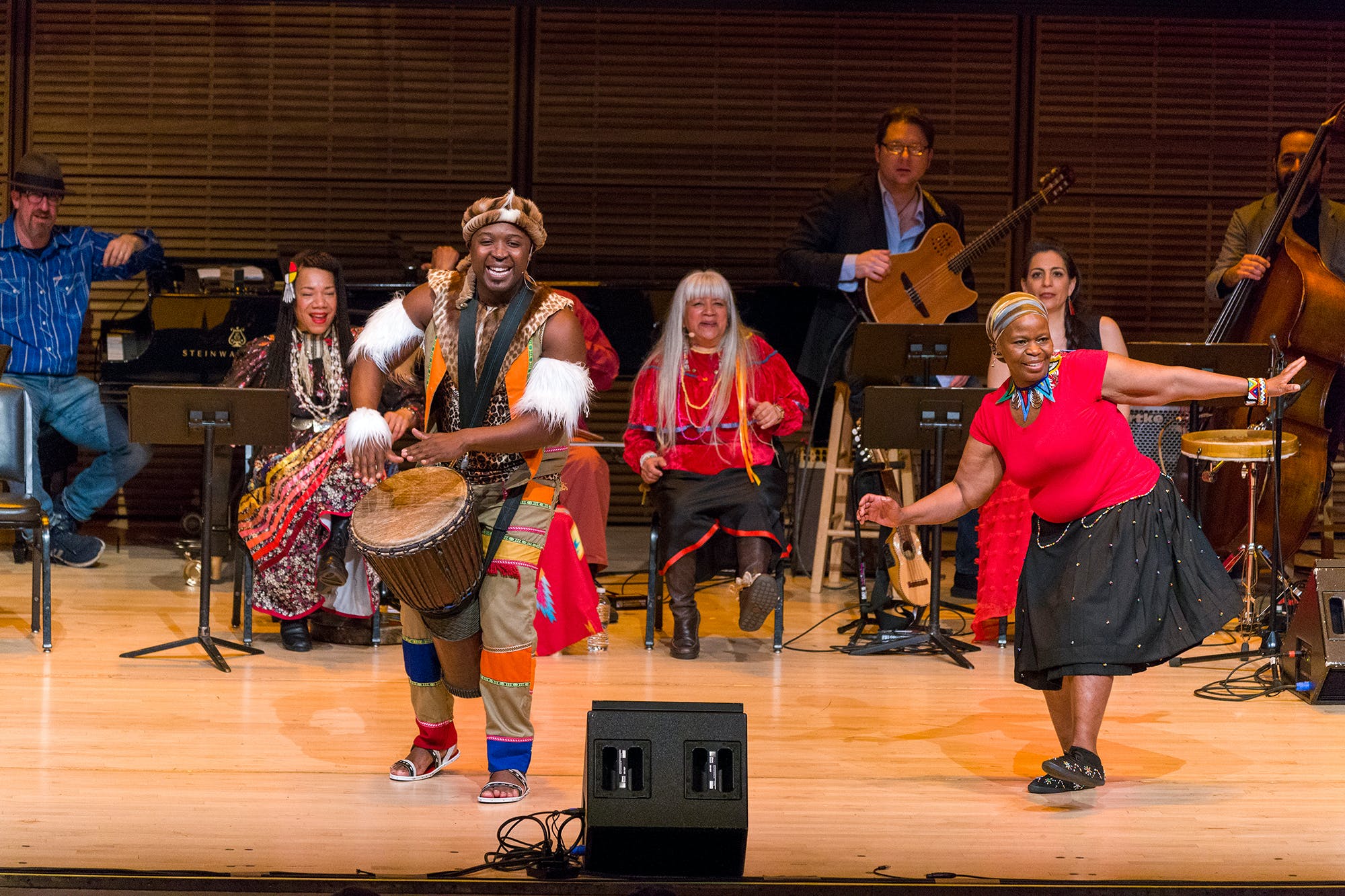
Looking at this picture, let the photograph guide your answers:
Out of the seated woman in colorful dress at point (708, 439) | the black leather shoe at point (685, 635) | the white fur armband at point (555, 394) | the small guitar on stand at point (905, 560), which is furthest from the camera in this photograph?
the small guitar on stand at point (905, 560)

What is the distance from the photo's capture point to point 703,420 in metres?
5.82

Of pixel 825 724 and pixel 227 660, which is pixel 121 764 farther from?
pixel 825 724

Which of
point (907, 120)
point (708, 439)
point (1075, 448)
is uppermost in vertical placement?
point (907, 120)

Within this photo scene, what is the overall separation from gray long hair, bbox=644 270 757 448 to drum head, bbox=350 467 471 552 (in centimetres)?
199

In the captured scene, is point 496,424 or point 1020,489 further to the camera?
point 1020,489

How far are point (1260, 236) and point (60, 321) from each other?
5778 millimetres

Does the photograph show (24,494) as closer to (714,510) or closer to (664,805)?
(714,510)

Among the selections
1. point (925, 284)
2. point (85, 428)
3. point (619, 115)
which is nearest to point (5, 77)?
point (85, 428)

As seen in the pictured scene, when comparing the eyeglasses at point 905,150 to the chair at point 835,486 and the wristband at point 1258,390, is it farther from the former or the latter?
the wristband at point 1258,390

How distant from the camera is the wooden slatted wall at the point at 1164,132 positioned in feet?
28.1

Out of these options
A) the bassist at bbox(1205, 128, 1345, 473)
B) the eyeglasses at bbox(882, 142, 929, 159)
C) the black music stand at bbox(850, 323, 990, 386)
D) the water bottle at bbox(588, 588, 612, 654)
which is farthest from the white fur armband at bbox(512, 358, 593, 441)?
the bassist at bbox(1205, 128, 1345, 473)

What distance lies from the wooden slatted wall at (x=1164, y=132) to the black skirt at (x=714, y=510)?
384cm

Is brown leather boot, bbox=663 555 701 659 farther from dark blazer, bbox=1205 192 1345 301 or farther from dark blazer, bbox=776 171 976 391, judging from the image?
dark blazer, bbox=1205 192 1345 301

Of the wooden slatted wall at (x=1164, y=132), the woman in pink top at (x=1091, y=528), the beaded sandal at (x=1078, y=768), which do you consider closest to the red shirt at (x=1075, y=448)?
the woman in pink top at (x=1091, y=528)
